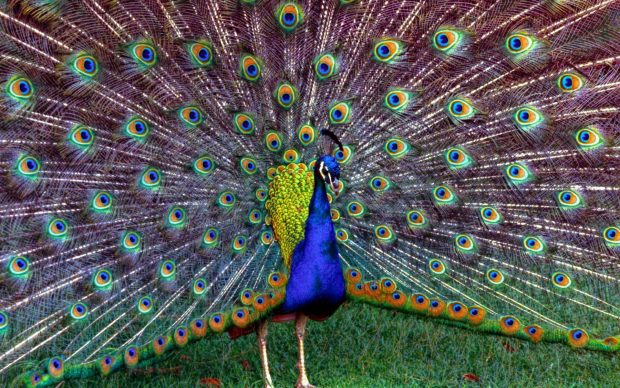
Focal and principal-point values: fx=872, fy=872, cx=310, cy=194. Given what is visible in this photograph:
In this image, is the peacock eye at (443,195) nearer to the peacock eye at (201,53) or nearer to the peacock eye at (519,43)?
the peacock eye at (519,43)

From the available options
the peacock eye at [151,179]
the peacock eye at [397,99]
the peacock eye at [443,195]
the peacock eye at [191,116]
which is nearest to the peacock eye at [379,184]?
the peacock eye at [443,195]

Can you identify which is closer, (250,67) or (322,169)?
(322,169)

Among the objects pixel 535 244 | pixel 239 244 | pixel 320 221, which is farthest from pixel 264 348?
pixel 535 244

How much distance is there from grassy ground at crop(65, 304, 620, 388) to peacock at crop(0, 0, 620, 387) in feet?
1.72

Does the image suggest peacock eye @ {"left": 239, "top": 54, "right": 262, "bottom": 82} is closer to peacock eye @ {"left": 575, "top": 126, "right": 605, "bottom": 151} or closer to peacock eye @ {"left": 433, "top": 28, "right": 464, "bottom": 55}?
peacock eye @ {"left": 433, "top": 28, "right": 464, "bottom": 55}

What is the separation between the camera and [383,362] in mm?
5008

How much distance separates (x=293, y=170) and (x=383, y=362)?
1.37m

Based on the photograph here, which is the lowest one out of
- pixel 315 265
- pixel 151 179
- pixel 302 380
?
pixel 302 380

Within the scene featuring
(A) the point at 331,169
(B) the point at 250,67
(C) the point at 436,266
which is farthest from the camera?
(C) the point at 436,266

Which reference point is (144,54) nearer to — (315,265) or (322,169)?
(322,169)

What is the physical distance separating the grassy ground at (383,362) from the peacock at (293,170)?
52 cm

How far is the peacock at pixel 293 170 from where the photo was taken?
13.1 ft

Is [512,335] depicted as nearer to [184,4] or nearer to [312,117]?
[312,117]

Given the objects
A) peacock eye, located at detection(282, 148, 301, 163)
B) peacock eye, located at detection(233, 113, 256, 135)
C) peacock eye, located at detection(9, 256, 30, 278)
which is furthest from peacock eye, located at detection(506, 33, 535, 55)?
peacock eye, located at detection(9, 256, 30, 278)
